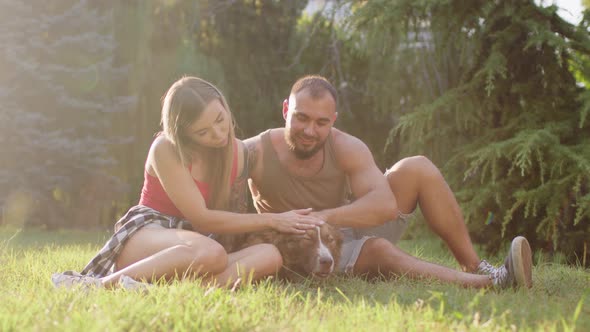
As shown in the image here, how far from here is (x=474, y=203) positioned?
5.96 metres

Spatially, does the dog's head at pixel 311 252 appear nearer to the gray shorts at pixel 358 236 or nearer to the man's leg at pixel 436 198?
the gray shorts at pixel 358 236

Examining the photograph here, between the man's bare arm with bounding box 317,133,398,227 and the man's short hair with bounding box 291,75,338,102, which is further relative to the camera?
the man's short hair with bounding box 291,75,338,102

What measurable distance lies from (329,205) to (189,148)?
1.15 metres

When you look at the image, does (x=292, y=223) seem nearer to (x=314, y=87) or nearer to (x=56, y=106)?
(x=314, y=87)

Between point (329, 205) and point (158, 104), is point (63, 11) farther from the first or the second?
point (329, 205)

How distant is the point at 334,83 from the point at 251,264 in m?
6.70

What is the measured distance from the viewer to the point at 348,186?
4.61 meters

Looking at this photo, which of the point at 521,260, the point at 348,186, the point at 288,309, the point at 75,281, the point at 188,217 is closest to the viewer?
the point at 288,309

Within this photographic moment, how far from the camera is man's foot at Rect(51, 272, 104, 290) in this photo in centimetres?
316

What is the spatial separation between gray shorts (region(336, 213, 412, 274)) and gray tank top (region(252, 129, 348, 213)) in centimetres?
25

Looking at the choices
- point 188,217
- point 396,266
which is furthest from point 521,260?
point 188,217

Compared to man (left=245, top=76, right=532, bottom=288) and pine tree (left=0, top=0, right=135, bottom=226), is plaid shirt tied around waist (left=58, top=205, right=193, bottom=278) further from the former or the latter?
pine tree (left=0, top=0, right=135, bottom=226)

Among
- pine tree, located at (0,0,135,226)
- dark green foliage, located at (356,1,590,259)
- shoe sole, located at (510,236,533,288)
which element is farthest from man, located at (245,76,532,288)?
pine tree, located at (0,0,135,226)

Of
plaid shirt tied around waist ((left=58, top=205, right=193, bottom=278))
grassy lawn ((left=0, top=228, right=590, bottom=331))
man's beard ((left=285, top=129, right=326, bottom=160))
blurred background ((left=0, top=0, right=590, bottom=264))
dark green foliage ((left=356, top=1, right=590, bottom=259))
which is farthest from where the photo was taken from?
blurred background ((left=0, top=0, right=590, bottom=264))
